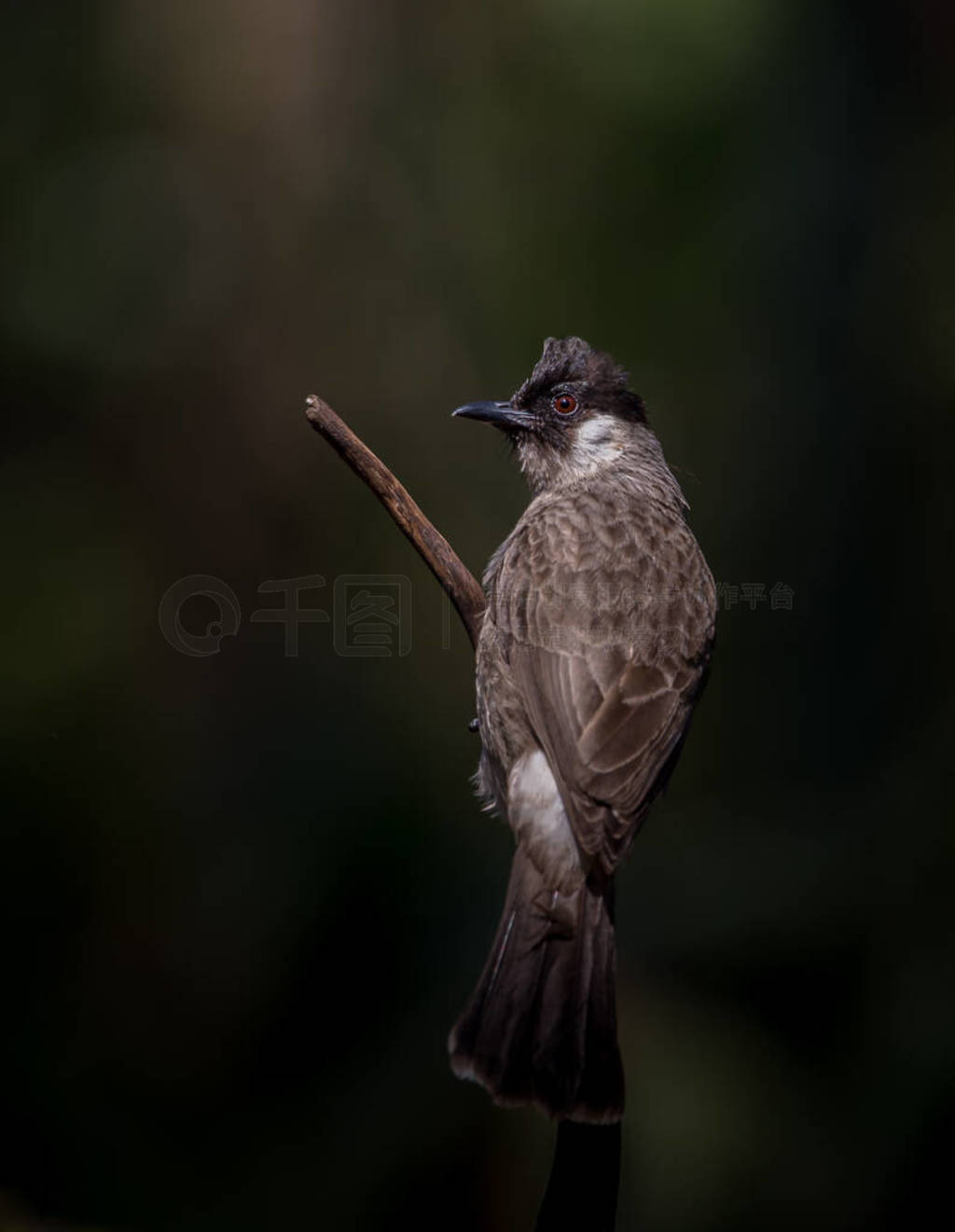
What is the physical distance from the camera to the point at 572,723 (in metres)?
3.15

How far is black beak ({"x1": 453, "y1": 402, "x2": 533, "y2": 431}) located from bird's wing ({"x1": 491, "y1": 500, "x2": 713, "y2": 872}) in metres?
0.48

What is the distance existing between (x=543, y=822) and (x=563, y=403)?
1324 millimetres

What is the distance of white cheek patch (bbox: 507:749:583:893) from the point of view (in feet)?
10.2

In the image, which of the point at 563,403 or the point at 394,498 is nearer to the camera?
the point at 394,498

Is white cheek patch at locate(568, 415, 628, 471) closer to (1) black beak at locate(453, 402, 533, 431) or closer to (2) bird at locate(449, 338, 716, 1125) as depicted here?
(2) bird at locate(449, 338, 716, 1125)

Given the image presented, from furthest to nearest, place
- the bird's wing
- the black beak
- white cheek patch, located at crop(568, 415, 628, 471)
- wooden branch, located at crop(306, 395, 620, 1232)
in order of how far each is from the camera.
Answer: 1. white cheek patch, located at crop(568, 415, 628, 471)
2. the black beak
3. the bird's wing
4. wooden branch, located at crop(306, 395, 620, 1232)

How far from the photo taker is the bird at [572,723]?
296 centimetres

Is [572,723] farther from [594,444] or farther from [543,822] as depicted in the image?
[594,444]

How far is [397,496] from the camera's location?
3.20m

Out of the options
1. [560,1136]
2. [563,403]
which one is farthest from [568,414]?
[560,1136]

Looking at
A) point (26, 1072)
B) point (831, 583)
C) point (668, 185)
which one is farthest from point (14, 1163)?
point (668, 185)
